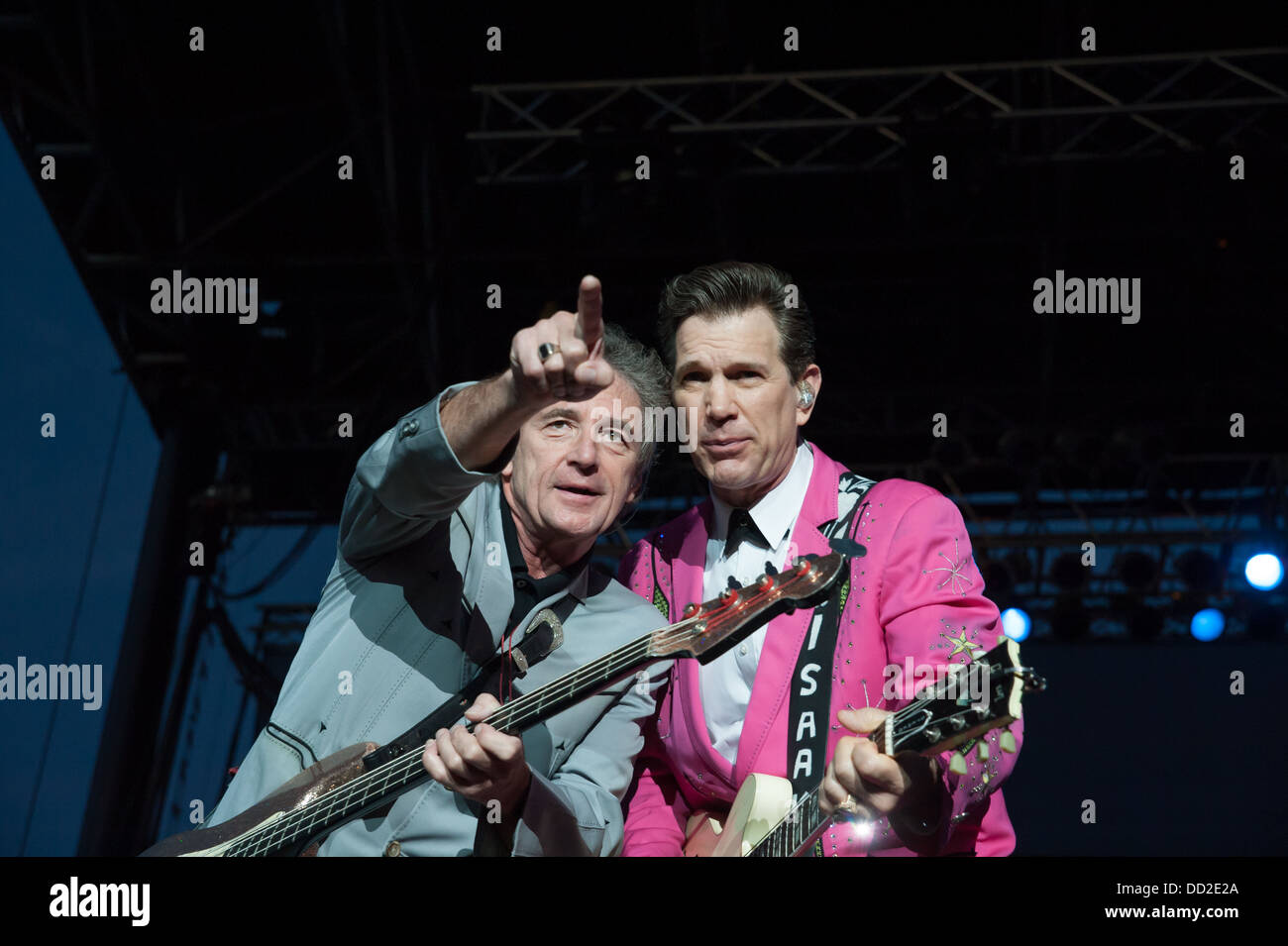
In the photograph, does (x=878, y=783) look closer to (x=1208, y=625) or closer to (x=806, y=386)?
(x=806, y=386)

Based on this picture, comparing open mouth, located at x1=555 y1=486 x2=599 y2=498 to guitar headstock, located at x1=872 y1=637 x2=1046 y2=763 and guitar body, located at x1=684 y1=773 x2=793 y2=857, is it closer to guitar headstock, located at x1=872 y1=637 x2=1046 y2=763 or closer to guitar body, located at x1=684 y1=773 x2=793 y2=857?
guitar body, located at x1=684 y1=773 x2=793 y2=857

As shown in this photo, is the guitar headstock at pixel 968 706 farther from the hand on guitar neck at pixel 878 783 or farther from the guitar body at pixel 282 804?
the guitar body at pixel 282 804

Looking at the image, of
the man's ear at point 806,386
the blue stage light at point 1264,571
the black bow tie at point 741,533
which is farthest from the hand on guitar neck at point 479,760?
the blue stage light at point 1264,571

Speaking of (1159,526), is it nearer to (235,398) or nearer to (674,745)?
(235,398)

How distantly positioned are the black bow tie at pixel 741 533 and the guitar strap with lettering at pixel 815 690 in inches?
6.5

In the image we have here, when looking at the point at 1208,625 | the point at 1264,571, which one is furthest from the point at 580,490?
the point at 1208,625

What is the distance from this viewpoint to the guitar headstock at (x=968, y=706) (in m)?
2.01

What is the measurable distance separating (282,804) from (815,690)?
114 centimetres

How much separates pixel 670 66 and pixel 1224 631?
5.69m

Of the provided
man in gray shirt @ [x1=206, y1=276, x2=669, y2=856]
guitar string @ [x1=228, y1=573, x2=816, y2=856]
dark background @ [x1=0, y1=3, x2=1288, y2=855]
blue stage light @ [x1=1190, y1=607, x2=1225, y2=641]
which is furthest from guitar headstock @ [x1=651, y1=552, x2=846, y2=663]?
blue stage light @ [x1=1190, y1=607, x2=1225, y2=641]

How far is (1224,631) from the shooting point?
934 cm

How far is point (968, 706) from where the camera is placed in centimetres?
204

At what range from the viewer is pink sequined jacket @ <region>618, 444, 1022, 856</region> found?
2557mm
